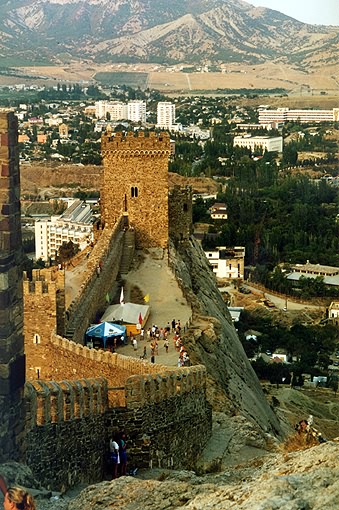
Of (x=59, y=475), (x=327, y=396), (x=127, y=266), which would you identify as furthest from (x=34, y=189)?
(x=59, y=475)

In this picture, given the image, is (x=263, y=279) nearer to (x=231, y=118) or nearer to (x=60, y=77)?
(x=60, y=77)

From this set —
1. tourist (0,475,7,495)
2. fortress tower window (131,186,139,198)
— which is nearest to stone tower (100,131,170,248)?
fortress tower window (131,186,139,198)

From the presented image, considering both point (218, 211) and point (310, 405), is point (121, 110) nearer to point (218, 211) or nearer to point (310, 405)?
point (218, 211)

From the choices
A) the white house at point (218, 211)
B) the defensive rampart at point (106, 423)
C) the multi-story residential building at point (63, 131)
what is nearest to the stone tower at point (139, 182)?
the defensive rampart at point (106, 423)

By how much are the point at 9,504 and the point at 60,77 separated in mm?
48348

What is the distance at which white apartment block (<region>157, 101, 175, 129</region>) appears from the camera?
210 feet

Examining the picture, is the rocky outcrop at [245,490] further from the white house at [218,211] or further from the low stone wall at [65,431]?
the white house at [218,211]

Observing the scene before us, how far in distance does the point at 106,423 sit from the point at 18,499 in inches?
124

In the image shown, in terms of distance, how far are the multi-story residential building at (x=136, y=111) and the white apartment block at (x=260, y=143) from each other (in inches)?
266

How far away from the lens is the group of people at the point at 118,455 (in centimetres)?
734

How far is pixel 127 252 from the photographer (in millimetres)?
16250

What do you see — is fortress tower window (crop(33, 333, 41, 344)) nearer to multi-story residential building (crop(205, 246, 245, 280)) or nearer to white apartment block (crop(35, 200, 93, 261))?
white apartment block (crop(35, 200, 93, 261))

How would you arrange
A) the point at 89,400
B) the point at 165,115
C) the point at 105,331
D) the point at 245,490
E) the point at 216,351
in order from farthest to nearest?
the point at 165,115, the point at 216,351, the point at 105,331, the point at 89,400, the point at 245,490

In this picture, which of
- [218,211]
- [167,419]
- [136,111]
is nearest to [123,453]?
[167,419]
